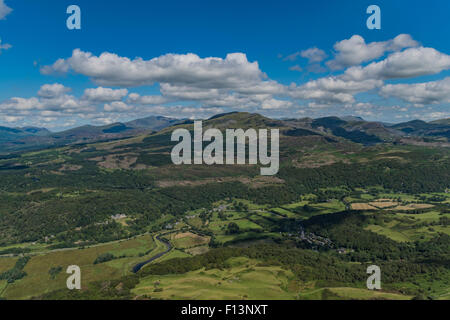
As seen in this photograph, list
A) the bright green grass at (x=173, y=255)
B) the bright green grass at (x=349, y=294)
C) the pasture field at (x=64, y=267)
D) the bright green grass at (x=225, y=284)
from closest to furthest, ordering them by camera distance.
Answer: the bright green grass at (x=349, y=294) → the bright green grass at (x=225, y=284) → the pasture field at (x=64, y=267) → the bright green grass at (x=173, y=255)

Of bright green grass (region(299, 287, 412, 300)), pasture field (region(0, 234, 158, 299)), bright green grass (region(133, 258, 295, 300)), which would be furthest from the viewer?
pasture field (region(0, 234, 158, 299))

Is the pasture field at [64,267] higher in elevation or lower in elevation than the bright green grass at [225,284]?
lower

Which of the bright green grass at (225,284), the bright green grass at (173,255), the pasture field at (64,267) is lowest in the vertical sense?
the pasture field at (64,267)

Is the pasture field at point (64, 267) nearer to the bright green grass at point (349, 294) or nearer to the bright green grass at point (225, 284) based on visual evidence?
the bright green grass at point (225, 284)

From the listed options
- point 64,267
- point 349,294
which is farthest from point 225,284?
point 64,267

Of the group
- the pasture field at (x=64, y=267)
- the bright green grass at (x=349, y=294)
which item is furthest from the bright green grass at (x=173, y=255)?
the bright green grass at (x=349, y=294)

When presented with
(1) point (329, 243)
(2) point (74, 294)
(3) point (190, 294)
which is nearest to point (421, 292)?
(1) point (329, 243)

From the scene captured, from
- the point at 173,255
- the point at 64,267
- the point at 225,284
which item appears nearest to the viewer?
the point at 225,284

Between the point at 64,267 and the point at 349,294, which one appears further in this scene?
the point at 64,267

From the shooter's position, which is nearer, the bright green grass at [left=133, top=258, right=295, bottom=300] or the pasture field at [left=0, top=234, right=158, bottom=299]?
the bright green grass at [left=133, top=258, right=295, bottom=300]

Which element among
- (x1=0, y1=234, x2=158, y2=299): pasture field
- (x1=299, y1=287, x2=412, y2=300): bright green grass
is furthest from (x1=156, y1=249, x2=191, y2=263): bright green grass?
(x1=299, y1=287, x2=412, y2=300): bright green grass

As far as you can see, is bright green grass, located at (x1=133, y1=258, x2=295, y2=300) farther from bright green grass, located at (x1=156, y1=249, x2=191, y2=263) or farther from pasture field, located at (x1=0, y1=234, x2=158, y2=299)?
pasture field, located at (x1=0, y1=234, x2=158, y2=299)

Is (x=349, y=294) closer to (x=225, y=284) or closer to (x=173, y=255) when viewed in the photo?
(x=225, y=284)
